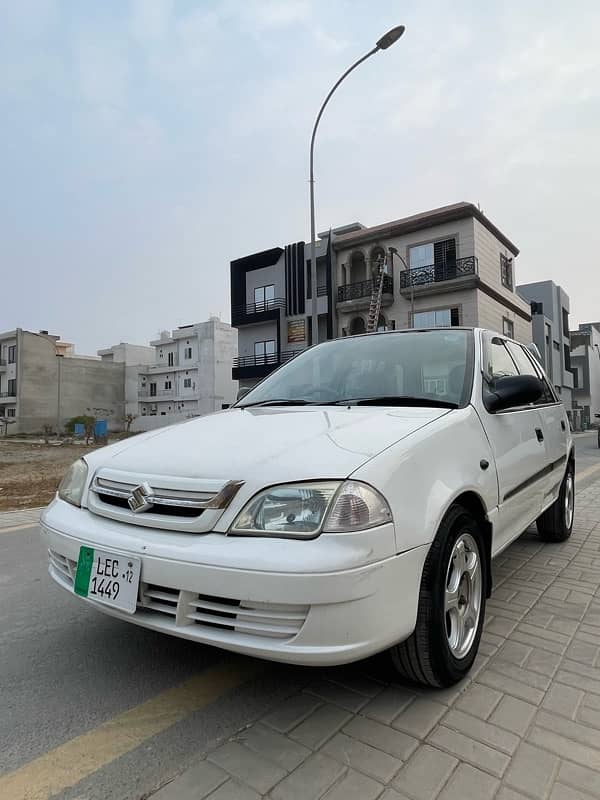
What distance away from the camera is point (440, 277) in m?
25.5

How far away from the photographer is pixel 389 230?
27.1 metres

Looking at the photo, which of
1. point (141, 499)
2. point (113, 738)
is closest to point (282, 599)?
point (141, 499)

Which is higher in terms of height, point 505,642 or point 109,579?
point 109,579

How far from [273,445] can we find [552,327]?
42483 millimetres

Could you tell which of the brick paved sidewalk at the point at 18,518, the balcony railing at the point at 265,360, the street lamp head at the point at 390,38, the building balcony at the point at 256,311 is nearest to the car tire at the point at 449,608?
the brick paved sidewalk at the point at 18,518

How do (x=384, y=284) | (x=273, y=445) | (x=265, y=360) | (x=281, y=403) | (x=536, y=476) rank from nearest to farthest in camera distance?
1. (x=273, y=445)
2. (x=281, y=403)
3. (x=536, y=476)
4. (x=384, y=284)
5. (x=265, y=360)

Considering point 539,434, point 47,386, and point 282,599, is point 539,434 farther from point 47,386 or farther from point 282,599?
point 47,386

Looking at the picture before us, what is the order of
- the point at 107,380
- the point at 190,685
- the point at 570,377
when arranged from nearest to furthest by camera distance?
the point at 190,685 < the point at 570,377 < the point at 107,380

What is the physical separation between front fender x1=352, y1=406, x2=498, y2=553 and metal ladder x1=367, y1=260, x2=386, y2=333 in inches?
925

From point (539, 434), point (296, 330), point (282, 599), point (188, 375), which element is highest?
point (296, 330)

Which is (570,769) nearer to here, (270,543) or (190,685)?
(270,543)

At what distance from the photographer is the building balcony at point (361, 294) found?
2712cm

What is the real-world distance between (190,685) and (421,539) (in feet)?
3.88

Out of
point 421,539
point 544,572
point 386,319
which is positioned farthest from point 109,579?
point 386,319
